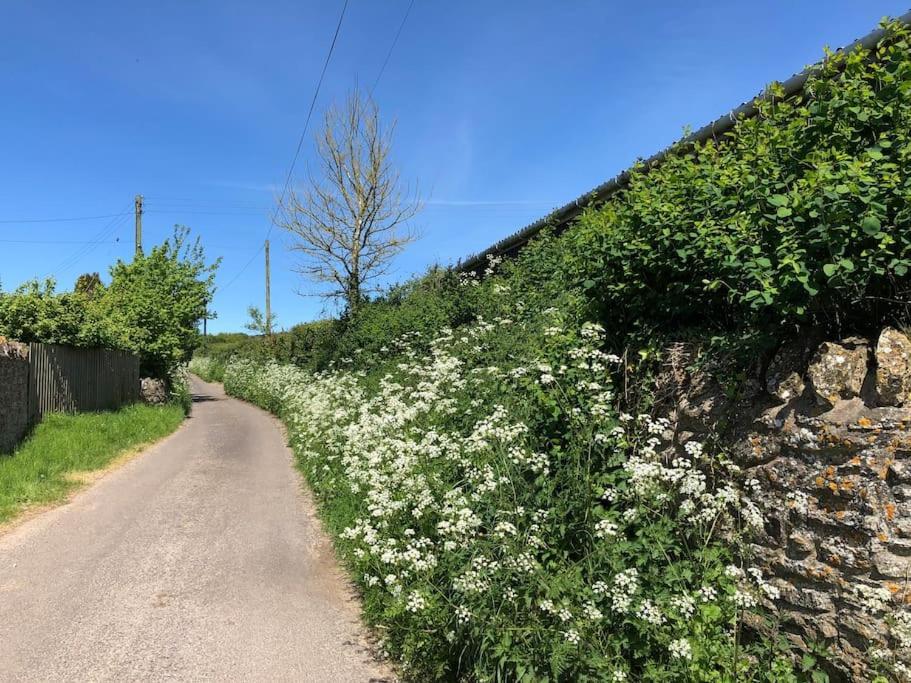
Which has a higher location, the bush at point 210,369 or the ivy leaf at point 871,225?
the bush at point 210,369

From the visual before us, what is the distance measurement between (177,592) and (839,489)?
16.2 feet

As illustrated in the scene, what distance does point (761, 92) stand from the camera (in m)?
5.24

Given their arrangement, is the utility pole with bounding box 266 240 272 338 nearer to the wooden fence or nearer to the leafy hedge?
the wooden fence

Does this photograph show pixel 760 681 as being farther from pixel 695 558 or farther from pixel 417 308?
pixel 417 308

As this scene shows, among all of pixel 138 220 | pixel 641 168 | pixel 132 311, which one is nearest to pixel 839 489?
pixel 641 168

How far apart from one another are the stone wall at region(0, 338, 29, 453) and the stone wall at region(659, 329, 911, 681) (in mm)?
10698

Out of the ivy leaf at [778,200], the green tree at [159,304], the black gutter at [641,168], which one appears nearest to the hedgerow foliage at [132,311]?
the green tree at [159,304]

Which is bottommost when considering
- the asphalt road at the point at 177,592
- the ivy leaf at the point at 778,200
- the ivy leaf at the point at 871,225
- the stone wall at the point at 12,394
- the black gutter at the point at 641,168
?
the asphalt road at the point at 177,592

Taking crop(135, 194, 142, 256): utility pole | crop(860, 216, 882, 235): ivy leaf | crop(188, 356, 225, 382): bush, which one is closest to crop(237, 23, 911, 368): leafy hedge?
crop(860, 216, 882, 235): ivy leaf

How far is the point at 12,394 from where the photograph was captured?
9992 mm

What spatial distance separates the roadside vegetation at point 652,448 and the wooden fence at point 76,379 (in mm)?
9425

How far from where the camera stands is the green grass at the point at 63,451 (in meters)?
7.99

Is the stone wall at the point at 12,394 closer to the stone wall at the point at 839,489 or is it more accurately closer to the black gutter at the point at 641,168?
the black gutter at the point at 641,168

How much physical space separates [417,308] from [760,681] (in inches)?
440
